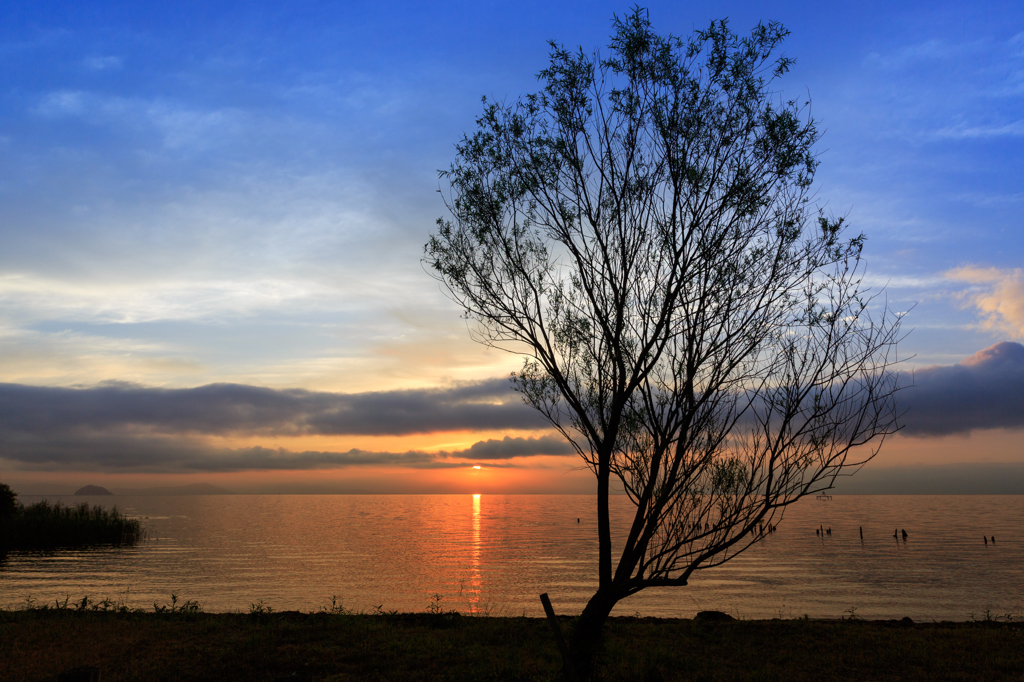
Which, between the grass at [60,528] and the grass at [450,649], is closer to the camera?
the grass at [450,649]

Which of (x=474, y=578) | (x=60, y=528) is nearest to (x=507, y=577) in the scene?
(x=474, y=578)

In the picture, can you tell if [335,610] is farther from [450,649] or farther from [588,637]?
[588,637]

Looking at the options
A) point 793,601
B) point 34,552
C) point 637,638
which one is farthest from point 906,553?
point 34,552

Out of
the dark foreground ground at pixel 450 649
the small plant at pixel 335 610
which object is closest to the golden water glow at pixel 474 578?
the small plant at pixel 335 610

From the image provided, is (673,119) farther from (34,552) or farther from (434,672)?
(34,552)

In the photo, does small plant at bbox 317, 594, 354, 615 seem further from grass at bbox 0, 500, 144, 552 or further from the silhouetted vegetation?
grass at bbox 0, 500, 144, 552

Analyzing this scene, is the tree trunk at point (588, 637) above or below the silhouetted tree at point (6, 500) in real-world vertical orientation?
above

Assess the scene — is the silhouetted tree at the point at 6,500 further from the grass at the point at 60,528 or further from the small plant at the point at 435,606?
the small plant at the point at 435,606

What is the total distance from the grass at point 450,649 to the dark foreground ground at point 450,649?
0.05 metres

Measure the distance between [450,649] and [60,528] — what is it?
219 ft

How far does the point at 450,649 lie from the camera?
15820mm

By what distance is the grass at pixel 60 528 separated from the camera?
192 ft

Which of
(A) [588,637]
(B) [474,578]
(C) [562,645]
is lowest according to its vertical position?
(B) [474,578]

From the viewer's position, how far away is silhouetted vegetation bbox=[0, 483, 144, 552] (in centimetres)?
5800
